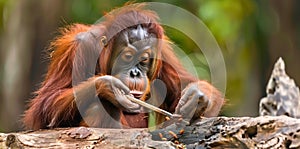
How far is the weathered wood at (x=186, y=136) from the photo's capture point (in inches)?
81.6

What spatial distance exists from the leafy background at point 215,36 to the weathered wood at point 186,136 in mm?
2729

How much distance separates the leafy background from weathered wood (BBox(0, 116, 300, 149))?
8.95ft

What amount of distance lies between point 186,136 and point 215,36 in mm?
3508

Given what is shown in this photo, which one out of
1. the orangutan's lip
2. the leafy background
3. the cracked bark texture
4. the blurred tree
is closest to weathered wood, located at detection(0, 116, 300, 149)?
the cracked bark texture

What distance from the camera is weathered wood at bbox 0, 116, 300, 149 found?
2.07m

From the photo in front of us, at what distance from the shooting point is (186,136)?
7.29 ft

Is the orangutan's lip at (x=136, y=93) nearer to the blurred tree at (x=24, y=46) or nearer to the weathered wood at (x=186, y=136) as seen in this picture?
the weathered wood at (x=186, y=136)

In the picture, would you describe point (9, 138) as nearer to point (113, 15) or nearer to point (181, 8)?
point (113, 15)

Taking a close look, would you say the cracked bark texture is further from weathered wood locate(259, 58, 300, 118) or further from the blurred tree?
the blurred tree

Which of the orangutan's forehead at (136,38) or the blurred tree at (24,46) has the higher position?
the blurred tree at (24,46)

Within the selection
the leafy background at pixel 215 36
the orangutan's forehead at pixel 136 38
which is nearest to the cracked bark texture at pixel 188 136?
the orangutan's forehead at pixel 136 38

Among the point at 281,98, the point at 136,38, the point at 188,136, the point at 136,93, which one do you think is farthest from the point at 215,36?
the point at 188,136

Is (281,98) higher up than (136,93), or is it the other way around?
(281,98)

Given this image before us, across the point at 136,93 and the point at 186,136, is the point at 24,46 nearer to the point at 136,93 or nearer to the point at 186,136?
the point at 136,93
